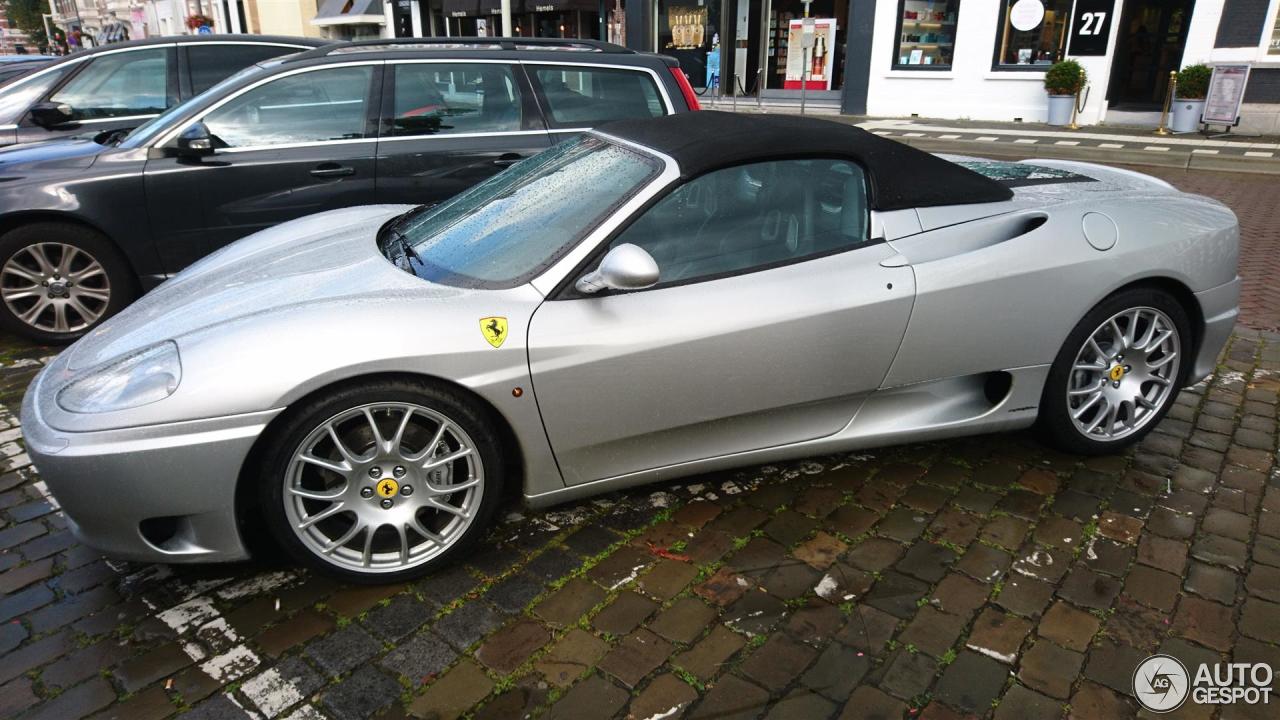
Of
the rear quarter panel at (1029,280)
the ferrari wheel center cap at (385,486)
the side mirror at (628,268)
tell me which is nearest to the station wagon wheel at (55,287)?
the ferrari wheel center cap at (385,486)

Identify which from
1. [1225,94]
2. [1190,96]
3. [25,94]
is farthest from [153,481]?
[1190,96]

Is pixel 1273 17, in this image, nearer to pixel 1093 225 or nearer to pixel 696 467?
pixel 1093 225

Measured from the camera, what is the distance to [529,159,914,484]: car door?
2699 mm

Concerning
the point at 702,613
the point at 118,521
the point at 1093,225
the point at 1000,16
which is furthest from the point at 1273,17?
the point at 118,521

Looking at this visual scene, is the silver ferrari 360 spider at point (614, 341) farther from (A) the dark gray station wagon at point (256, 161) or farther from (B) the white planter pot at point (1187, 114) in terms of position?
(B) the white planter pot at point (1187, 114)

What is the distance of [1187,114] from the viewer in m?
14.5

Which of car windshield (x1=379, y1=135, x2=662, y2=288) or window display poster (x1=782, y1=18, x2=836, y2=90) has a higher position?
window display poster (x1=782, y1=18, x2=836, y2=90)

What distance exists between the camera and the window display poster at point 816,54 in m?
19.2

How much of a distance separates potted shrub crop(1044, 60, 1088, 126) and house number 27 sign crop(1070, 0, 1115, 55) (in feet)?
1.46

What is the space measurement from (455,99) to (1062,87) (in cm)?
1423

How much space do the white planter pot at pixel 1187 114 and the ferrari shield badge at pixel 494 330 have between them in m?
15.9

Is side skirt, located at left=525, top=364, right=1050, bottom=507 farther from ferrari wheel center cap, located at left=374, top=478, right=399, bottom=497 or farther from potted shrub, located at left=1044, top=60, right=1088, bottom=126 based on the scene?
potted shrub, located at left=1044, top=60, right=1088, bottom=126

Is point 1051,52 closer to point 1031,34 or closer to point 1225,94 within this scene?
point 1031,34

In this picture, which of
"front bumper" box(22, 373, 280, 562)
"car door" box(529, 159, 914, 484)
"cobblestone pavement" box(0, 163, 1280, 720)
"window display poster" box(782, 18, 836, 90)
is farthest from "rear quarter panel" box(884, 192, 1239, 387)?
"window display poster" box(782, 18, 836, 90)
